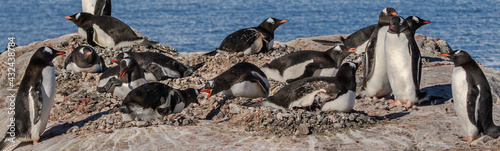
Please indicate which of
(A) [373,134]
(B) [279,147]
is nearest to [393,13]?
(A) [373,134]

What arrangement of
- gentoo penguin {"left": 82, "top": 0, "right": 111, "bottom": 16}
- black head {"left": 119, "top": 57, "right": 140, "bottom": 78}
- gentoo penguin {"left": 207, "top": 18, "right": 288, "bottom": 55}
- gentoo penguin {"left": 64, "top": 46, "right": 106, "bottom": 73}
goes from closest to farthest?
black head {"left": 119, "top": 57, "right": 140, "bottom": 78}
gentoo penguin {"left": 64, "top": 46, "right": 106, "bottom": 73}
gentoo penguin {"left": 207, "top": 18, "right": 288, "bottom": 55}
gentoo penguin {"left": 82, "top": 0, "right": 111, "bottom": 16}

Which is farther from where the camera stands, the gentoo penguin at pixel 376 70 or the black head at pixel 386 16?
the black head at pixel 386 16

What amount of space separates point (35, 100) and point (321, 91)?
2.69 metres

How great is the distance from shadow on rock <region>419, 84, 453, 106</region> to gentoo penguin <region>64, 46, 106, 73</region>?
4300 millimetres

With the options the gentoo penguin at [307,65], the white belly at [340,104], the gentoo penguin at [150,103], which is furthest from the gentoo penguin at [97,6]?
the white belly at [340,104]

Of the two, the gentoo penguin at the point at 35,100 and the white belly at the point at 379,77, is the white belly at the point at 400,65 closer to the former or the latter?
the white belly at the point at 379,77

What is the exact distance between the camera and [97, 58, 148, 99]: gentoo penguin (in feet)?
24.2

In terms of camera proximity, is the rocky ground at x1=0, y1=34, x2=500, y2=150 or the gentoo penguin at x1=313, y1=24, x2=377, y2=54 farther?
the gentoo penguin at x1=313, y1=24, x2=377, y2=54

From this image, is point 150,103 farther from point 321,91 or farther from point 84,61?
point 84,61

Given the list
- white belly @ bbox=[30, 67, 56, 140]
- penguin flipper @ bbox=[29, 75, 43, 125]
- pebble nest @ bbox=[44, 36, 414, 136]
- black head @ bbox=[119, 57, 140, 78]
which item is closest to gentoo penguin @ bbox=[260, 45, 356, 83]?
pebble nest @ bbox=[44, 36, 414, 136]

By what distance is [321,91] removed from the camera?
20.2 feet

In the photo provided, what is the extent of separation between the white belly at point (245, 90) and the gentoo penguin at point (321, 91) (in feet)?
2.79

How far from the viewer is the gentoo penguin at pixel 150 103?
637 cm

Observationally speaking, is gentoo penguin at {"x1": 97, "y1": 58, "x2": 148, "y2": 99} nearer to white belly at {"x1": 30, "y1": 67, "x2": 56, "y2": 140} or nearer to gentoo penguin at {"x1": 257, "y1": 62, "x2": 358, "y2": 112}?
white belly at {"x1": 30, "y1": 67, "x2": 56, "y2": 140}
